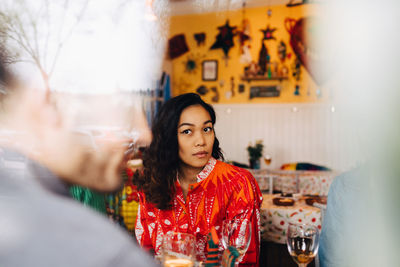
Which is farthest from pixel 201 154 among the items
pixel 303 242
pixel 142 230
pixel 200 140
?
pixel 303 242

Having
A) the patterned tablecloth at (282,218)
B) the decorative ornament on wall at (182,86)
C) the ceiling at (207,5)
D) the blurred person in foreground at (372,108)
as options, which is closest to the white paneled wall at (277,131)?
the decorative ornament on wall at (182,86)

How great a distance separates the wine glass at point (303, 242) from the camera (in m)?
0.55

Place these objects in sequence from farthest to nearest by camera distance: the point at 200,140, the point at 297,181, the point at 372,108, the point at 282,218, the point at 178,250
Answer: the point at 297,181
the point at 282,218
the point at 200,140
the point at 178,250
the point at 372,108

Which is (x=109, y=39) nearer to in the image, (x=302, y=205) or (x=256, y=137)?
(x=302, y=205)

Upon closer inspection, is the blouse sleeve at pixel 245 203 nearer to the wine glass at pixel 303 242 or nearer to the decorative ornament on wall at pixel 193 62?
the wine glass at pixel 303 242

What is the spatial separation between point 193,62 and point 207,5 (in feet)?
10.3

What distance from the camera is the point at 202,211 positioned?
90cm


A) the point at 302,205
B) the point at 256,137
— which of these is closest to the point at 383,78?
the point at 302,205

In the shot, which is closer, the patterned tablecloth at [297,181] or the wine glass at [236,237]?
the wine glass at [236,237]

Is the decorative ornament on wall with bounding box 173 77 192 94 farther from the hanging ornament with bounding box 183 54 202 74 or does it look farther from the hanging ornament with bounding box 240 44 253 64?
the hanging ornament with bounding box 240 44 253 64

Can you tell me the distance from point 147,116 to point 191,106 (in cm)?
151

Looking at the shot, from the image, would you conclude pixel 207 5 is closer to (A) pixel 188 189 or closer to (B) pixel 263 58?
(A) pixel 188 189

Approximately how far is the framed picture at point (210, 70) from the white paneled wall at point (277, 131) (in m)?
0.37

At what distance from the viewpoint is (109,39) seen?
1.24 m
